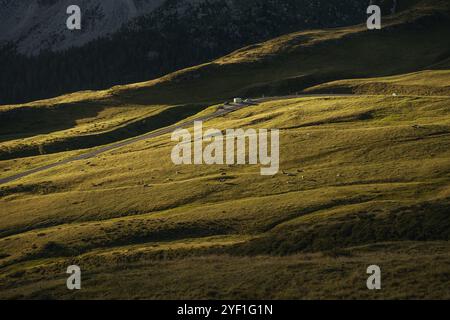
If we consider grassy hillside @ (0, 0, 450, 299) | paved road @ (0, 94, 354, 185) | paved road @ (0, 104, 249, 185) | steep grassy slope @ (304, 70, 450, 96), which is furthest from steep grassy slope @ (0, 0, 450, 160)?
paved road @ (0, 104, 249, 185)

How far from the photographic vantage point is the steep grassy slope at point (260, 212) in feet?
171

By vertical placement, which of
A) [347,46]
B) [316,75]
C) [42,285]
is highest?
[347,46]

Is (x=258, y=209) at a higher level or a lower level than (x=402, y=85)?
lower

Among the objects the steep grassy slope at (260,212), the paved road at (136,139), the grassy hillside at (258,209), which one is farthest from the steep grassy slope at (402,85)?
the steep grassy slope at (260,212)

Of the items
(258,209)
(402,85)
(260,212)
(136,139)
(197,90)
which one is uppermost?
(197,90)

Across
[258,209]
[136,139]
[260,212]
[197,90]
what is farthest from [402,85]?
[260,212]

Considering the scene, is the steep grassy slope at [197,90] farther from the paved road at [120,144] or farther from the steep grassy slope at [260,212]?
the steep grassy slope at [260,212]

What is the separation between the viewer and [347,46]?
19675cm

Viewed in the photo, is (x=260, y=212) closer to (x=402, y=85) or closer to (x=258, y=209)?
(x=258, y=209)

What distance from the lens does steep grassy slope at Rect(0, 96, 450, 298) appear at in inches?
2047

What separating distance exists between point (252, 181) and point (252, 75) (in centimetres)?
10802

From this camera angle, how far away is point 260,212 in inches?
2630
